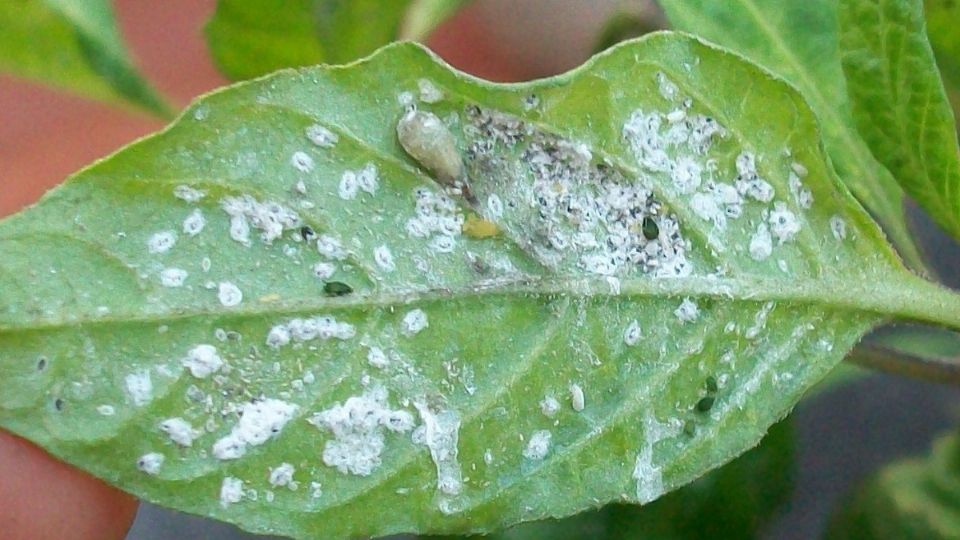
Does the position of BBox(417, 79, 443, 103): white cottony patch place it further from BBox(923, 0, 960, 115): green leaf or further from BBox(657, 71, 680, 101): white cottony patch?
BBox(923, 0, 960, 115): green leaf

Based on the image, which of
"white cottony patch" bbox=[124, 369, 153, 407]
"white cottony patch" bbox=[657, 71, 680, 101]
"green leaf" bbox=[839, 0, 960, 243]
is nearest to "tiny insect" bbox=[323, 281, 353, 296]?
"white cottony patch" bbox=[124, 369, 153, 407]

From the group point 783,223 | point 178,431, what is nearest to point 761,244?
point 783,223

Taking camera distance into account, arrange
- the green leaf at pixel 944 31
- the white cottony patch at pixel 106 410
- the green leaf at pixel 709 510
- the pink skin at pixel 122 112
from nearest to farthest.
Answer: the white cottony patch at pixel 106 410, the green leaf at pixel 944 31, the green leaf at pixel 709 510, the pink skin at pixel 122 112

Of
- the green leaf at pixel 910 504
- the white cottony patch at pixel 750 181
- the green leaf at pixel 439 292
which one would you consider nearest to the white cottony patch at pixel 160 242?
the green leaf at pixel 439 292

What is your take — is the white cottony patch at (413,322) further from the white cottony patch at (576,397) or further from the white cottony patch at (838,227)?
the white cottony patch at (838,227)

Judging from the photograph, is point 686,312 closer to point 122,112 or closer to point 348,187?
point 348,187
